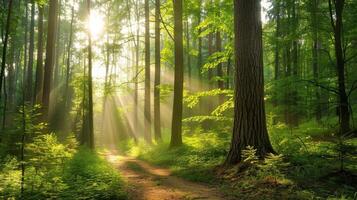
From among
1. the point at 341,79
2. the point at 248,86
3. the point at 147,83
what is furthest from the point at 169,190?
the point at 147,83

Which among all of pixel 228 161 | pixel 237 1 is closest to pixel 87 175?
pixel 228 161

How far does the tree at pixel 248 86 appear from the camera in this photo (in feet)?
25.9

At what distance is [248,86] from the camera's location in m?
8.00

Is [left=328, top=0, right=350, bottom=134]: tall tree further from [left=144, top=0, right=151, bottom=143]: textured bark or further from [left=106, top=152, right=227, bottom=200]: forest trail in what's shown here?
[left=144, top=0, right=151, bottom=143]: textured bark

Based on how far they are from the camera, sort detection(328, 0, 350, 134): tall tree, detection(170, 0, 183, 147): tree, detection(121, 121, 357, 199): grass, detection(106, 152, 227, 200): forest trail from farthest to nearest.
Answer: detection(170, 0, 183, 147): tree < detection(328, 0, 350, 134): tall tree < detection(106, 152, 227, 200): forest trail < detection(121, 121, 357, 199): grass

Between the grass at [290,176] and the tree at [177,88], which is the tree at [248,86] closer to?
the grass at [290,176]

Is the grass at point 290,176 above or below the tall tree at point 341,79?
below

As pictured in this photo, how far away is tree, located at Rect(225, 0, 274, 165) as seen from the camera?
790 cm

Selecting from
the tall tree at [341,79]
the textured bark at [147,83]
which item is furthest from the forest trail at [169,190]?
the textured bark at [147,83]

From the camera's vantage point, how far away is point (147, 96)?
70.0 feet

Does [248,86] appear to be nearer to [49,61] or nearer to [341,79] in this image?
[341,79]

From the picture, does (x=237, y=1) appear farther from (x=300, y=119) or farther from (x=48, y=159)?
(x=300, y=119)

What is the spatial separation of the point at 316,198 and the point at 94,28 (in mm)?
17526

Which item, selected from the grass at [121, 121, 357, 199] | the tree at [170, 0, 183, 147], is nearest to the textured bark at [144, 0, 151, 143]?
the tree at [170, 0, 183, 147]
